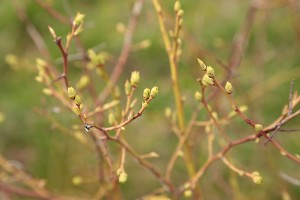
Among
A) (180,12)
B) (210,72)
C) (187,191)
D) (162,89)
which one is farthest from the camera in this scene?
(162,89)

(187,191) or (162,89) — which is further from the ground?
(162,89)

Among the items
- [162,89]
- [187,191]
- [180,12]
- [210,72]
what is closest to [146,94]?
[210,72]

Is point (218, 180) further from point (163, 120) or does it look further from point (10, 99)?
point (10, 99)

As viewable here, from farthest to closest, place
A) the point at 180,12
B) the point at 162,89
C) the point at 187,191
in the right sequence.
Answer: the point at 162,89
the point at 187,191
the point at 180,12

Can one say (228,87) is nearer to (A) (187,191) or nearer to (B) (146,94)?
(B) (146,94)

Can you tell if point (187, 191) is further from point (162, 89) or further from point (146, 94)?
point (162, 89)

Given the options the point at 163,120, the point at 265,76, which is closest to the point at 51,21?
the point at 163,120

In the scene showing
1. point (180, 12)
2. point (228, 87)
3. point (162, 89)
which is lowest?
point (228, 87)

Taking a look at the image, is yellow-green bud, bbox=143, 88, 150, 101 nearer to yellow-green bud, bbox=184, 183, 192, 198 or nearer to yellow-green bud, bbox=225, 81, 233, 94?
yellow-green bud, bbox=225, 81, 233, 94

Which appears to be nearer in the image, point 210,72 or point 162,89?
point 210,72

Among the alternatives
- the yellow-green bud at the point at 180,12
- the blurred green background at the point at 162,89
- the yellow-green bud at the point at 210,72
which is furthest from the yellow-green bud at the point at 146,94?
the blurred green background at the point at 162,89
